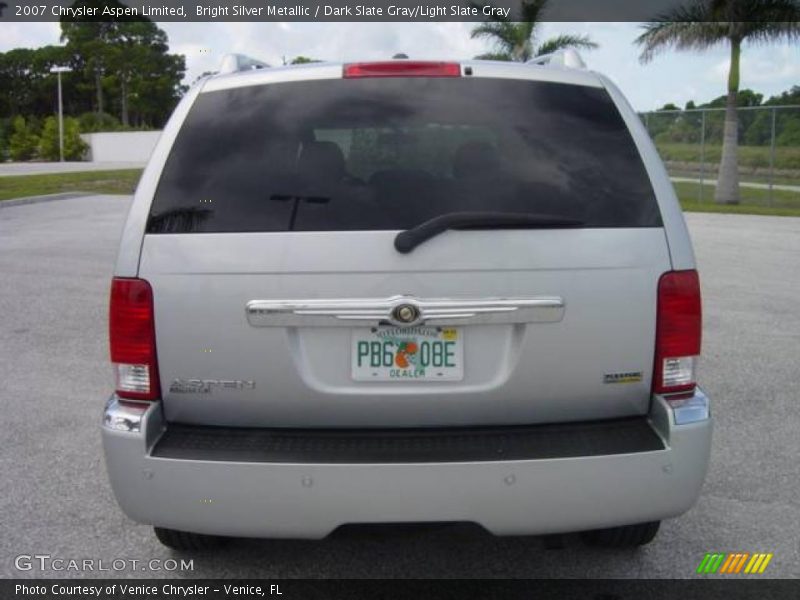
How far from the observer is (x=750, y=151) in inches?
910

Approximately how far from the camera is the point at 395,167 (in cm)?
304

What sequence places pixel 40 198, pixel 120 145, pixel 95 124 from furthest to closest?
1. pixel 95 124
2. pixel 120 145
3. pixel 40 198

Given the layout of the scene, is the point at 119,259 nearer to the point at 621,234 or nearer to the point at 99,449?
the point at 621,234

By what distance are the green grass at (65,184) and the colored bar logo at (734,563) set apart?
67.0ft

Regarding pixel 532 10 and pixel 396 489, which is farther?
pixel 532 10

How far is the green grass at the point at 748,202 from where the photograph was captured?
19578 millimetres

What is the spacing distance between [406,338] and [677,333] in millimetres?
897

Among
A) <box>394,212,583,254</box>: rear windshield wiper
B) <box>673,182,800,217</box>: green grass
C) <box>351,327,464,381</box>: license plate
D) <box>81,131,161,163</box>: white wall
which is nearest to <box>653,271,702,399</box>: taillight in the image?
<box>394,212,583,254</box>: rear windshield wiper

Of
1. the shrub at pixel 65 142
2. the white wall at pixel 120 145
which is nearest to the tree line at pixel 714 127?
the white wall at pixel 120 145

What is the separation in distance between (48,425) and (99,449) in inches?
24.8

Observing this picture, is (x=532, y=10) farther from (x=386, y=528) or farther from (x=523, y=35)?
→ (x=386, y=528)

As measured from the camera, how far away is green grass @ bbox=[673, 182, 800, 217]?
19.6 m

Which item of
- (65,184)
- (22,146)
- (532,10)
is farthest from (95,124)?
(532,10)

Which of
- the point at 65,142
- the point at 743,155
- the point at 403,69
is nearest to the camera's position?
the point at 403,69
